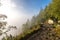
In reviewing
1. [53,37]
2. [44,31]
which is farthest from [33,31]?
[53,37]

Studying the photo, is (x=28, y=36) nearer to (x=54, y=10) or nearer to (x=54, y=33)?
(x=54, y=33)

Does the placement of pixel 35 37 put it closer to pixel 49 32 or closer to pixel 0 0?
pixel 49 32

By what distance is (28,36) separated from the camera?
73.9 feet

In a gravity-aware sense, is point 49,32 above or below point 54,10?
below

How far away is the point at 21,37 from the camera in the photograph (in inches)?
857

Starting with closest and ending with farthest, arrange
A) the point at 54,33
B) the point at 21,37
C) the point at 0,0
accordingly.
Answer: the point at 0,0 → the point at 21,37 → the point at 54,33

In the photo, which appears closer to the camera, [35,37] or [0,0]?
[0,0]

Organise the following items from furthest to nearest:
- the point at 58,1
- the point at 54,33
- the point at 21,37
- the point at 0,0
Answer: the point at 58,1 → the point at 54,33 → the point at 21,37 → the point at 0,0

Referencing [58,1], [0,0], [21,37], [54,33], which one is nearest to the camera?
[0,0]

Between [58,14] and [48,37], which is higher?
[58,14]

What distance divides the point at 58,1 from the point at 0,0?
15.8 meters

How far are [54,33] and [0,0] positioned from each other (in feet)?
30.0

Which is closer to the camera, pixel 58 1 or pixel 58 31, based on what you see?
pixel 58 31

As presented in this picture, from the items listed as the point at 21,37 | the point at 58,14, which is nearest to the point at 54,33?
the point at 21,37
